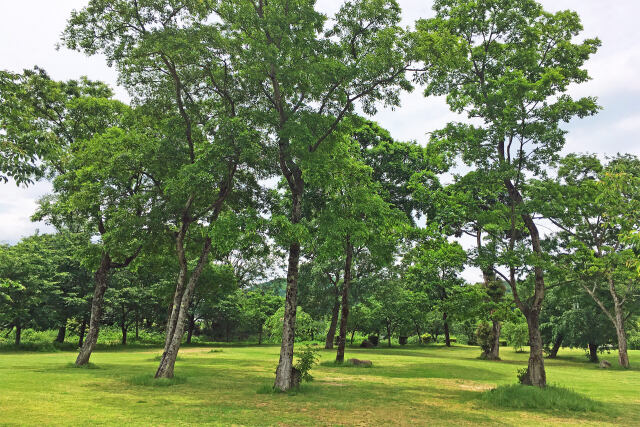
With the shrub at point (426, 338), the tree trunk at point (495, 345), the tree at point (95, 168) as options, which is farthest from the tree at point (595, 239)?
the shrub at point (426, 338)

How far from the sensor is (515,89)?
1584cm

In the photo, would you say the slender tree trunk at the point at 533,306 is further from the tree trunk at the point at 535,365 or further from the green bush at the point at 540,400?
the green bush at the point at 540,400

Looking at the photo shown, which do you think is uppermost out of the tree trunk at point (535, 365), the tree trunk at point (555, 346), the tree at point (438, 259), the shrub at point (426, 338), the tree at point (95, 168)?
the tree at point (95, 168)

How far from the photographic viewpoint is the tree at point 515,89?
16.1 meters

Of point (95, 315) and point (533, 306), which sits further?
point (95, 315)

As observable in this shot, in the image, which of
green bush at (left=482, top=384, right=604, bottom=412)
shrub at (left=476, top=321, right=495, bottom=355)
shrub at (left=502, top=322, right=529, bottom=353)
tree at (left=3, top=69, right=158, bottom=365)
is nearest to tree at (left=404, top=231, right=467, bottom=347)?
green bush at (left=482, top=384, right=604, bottom=412)

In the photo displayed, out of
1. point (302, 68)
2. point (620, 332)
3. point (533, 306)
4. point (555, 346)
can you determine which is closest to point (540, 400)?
point (533, 306)

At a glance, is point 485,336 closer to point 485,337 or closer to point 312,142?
point 485,337

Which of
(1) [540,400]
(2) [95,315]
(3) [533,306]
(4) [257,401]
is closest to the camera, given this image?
(4) [257,401]

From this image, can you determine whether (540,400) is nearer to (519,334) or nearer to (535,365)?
(535,365)

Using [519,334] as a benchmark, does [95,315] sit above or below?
above

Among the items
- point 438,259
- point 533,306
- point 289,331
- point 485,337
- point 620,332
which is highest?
point 438,259

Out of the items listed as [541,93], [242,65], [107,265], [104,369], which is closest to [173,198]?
[242,65]

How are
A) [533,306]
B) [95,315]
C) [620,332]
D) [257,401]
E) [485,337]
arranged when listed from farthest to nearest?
[485,337]
[620,332]
[95,315]
[533,306]
[257,401]
